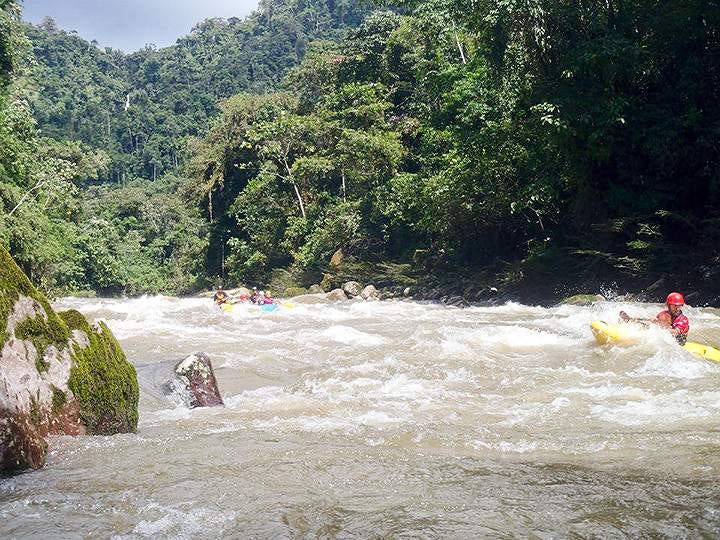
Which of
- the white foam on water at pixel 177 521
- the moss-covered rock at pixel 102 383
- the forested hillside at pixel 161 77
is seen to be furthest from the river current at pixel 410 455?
the forested hillside at pixel 161 77

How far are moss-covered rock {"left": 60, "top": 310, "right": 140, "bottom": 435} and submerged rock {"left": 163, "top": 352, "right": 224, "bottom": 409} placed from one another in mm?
1022

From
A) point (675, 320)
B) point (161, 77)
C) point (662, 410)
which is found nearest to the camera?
point (662, 410)

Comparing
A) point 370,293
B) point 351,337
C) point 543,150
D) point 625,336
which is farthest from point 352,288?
A: point 625,336

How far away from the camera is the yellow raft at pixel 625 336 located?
25.1ft

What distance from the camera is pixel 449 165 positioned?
21250 mm

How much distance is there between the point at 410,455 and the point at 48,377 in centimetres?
232

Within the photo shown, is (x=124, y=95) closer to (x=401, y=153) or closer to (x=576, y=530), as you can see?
(x=401, y=153)

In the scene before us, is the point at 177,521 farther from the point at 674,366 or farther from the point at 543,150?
the point at 543,150

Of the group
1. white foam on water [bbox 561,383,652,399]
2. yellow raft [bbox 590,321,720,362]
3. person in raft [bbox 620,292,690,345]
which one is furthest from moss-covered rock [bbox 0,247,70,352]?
person in raft [bbox 620,292,690,345]

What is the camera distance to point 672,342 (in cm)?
799

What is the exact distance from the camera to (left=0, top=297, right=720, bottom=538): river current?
3051 mm

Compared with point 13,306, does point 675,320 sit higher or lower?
lower

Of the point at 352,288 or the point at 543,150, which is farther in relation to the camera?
the point at 352,288

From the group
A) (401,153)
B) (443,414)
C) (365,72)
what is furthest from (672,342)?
(365,72)
